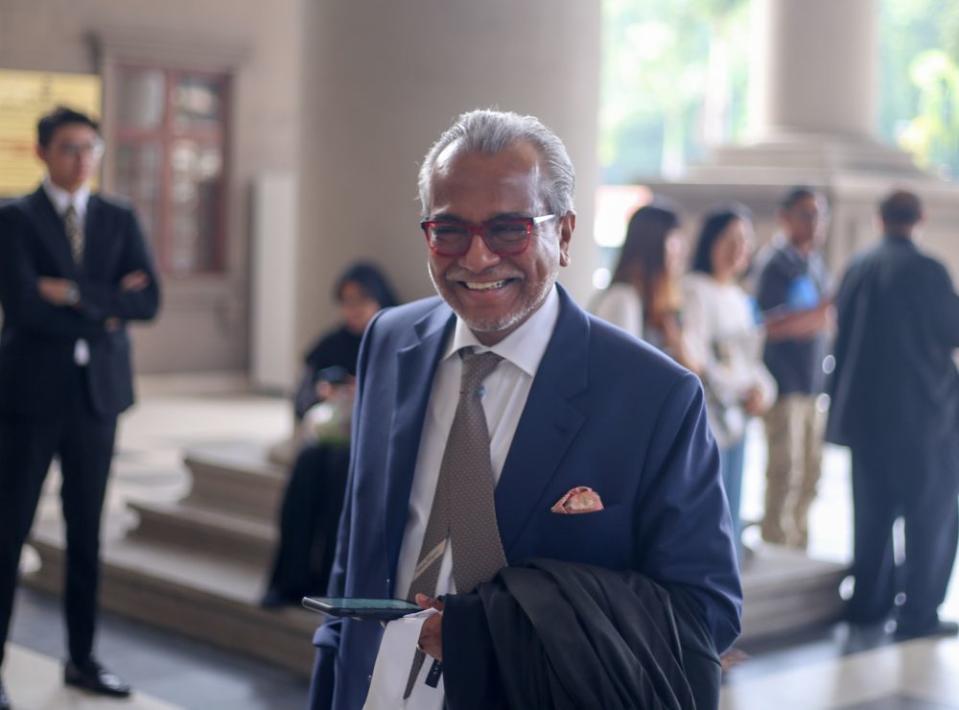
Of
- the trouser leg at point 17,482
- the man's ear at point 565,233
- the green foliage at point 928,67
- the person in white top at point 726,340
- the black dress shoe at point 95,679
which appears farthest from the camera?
the green foliage at point 928,67

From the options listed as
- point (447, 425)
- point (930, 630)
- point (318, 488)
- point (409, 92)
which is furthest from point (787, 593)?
point (447, 425)

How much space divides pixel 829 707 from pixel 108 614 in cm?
311

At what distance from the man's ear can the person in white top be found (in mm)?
3919

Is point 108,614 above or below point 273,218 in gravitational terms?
below

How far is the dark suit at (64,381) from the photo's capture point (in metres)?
5.44

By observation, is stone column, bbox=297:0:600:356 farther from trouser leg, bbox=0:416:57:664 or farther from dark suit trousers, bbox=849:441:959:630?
trouser leg, bbox=0:416:57:664

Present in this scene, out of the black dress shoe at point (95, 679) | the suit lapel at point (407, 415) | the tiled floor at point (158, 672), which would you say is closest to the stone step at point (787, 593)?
the tiled floor at point (158, 672)

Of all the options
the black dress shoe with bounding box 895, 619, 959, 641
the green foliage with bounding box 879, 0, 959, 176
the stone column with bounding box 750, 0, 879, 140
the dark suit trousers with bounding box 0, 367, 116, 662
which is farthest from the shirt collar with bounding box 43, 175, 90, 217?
the green foliage with bounding box 879, 0, 959, 176

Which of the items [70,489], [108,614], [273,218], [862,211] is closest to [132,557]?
[108,614]

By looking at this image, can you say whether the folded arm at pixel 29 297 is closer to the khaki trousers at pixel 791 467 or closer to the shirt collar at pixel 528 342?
the shirt collar at pixel 528 342

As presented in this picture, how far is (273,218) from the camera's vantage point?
1575 cm

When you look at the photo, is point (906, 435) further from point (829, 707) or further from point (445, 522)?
point (445, 522)

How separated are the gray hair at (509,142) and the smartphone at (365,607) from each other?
0.58m

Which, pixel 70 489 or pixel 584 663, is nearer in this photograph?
pixel 584 663
